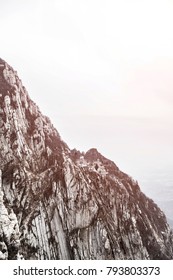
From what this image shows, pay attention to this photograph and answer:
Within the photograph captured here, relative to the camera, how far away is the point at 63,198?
17.0m

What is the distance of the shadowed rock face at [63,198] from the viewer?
51.4 feet

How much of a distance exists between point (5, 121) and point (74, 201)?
22.8 feet

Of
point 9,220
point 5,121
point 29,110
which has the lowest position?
point 9,220

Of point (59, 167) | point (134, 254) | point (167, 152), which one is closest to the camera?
point (167, 152)

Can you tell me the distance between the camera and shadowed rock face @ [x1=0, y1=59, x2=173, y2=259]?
15.7 meters

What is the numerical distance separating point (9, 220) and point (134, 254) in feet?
25.5

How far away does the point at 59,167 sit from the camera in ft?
59.7

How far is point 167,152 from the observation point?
11.4m

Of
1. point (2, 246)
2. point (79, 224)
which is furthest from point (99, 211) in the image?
point (2, 246)
